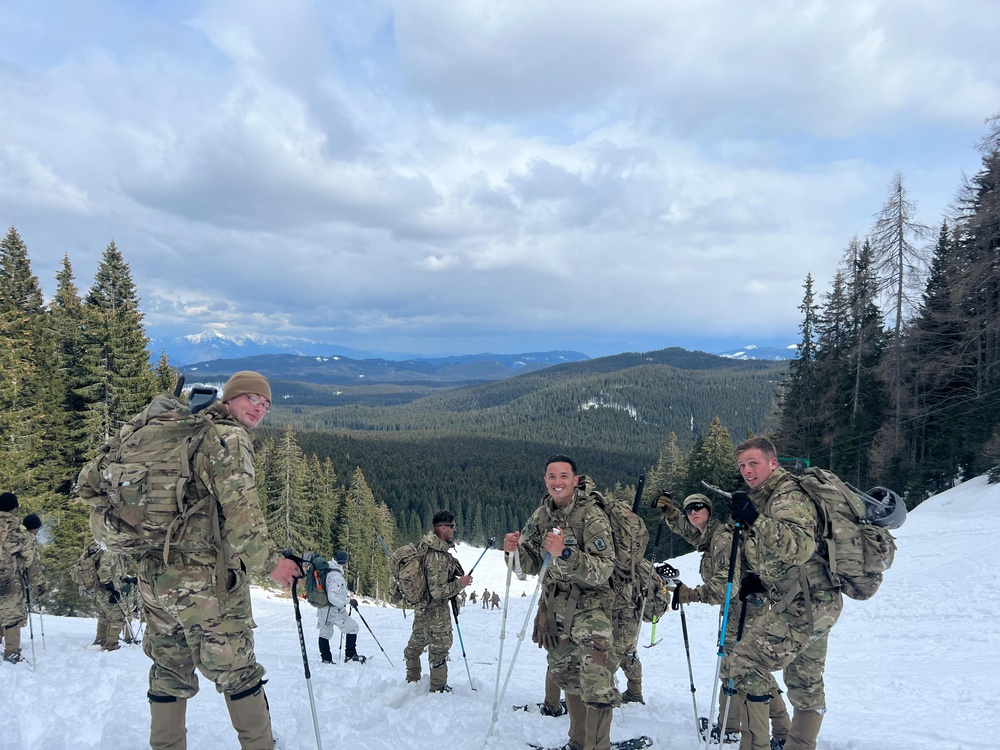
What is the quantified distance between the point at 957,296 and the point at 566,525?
79.4 ft

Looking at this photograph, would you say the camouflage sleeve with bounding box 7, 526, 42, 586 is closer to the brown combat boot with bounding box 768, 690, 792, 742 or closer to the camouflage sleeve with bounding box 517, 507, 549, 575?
the camouflage sleeve with bounding box 517, 507, 549, 575

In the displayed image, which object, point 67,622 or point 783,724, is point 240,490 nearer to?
point 783,724

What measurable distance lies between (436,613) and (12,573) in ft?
21.1

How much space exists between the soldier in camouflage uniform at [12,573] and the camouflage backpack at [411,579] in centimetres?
569

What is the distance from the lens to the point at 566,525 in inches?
189

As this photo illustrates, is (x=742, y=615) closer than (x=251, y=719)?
No

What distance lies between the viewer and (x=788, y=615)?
4477 millimetres

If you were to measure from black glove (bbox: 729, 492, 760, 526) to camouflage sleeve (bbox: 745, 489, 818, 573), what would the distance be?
5.4 inches

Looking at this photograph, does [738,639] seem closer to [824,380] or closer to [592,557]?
[592,557]

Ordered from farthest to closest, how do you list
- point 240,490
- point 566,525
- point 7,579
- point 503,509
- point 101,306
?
point 503,509 → point 101,306 → point 7,579 → point 566,525 → point 240,490

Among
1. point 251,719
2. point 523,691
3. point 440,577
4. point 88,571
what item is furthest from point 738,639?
point 88,571

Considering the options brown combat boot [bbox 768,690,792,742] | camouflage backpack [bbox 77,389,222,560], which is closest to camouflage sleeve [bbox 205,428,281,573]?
camouflage backpack [bbox 77,389,222,560]

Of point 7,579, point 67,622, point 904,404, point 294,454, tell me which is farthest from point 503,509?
point 7,579

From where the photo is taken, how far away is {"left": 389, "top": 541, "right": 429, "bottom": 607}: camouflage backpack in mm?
7035
